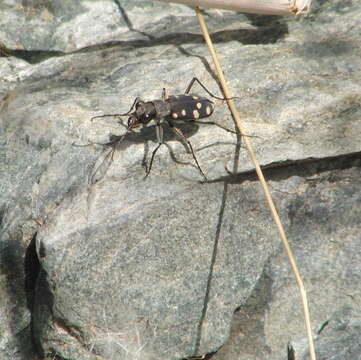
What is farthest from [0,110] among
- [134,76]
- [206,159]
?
[206,159]

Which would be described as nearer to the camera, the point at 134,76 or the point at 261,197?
the point at 261,197

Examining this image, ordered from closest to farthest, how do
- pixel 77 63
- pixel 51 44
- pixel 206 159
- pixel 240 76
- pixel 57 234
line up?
1. pixel 57 234
2. pixel 206 159
3. pixel 240 76
4. pixel 77 63
5. pixel 51 44

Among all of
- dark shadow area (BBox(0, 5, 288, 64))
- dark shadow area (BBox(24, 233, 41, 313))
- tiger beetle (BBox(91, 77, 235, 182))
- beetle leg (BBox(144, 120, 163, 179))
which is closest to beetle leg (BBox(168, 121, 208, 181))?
tiger beetle (BBox(91, 77, 235, 182))

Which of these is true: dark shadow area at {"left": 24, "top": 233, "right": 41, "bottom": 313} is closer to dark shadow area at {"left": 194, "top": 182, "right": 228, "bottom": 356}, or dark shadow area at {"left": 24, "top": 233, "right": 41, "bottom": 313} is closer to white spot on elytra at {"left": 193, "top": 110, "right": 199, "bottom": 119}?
dark shadow area at {"left": 194, "top": 182, "right": 228, "bottom": 356}

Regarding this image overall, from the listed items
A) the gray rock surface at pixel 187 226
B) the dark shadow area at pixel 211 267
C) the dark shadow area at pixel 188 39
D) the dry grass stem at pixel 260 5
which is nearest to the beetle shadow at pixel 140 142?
the gray rock surface at pixel 187 226

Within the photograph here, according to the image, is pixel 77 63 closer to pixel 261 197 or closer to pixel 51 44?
pixel 51 44

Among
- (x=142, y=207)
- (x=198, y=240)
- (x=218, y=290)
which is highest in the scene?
(x=142, y=207)

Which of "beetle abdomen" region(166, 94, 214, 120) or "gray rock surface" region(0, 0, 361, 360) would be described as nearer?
"gray rock surface" region(0, 0, 361, 360)
